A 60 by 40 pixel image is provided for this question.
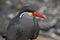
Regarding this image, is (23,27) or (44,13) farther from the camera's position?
(44,13)

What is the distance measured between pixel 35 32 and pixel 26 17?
307 millimetres

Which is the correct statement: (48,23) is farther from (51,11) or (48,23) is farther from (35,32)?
(35,32)

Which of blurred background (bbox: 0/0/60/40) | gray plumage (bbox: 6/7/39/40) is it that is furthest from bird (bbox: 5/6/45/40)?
blurred background (bbox: 0/0/60/40)

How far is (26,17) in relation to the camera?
4.29 meters

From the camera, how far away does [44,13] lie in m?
6.52

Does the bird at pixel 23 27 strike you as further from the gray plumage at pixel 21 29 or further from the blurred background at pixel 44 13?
the blurred background at pixel 44 13

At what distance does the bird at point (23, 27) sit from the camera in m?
3.90

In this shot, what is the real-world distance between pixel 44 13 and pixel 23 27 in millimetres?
2630

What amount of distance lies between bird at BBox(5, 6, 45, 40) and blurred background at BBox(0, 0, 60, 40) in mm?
1466

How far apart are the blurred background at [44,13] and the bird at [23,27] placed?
4.81 ft

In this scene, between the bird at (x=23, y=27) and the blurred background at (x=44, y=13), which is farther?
the blurred background at (x=44, y=13)

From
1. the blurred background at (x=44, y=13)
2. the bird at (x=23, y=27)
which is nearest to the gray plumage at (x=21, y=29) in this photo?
the bird at (x=23, y=27)

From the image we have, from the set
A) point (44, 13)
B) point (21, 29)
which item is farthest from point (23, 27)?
point (44, 13)

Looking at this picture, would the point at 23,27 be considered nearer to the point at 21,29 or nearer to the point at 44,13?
the point at 21,29
